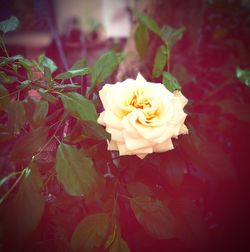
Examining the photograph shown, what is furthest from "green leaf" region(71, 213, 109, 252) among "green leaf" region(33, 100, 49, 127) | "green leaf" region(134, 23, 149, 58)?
"green leaf" region(134, 23, 149, 58)

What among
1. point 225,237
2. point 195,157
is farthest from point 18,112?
point 225,237

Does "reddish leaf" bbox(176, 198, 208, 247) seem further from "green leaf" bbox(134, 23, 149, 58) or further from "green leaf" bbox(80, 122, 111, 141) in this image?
"green leaf" bbox(134, 23, 149, 58)

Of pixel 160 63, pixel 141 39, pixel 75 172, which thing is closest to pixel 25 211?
pixel 75 172

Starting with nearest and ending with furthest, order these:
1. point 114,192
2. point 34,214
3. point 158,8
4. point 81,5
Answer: point 34,214 → point 114,192 → point 158,8 → point 81,5

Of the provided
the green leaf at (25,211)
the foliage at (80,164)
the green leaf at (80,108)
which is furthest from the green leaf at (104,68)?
the green leaf at (25,211)

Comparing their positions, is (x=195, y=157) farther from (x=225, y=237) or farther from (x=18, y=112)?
(x=225, y=237)
